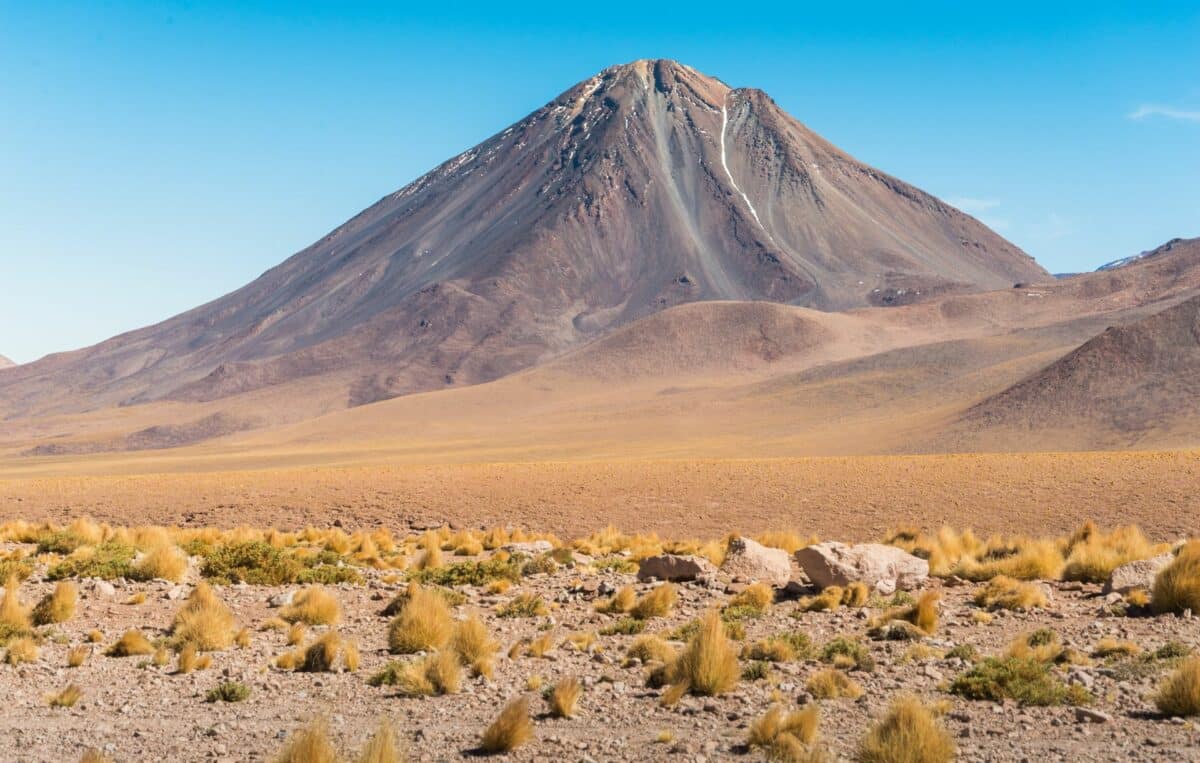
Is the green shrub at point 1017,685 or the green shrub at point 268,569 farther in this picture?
the green shrub at point 268,569

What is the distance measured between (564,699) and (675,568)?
23.1ft

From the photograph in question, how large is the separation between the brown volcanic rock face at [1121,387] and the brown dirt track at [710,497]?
2763cm

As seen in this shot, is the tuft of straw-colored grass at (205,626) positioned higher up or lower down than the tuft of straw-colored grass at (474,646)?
higher up

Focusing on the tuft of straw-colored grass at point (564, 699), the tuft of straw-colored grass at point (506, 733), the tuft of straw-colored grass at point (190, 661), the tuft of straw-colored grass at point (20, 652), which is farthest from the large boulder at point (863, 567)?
the tuft of straw-colored grass at point (20, 652)

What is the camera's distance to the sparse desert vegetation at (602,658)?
30.4 feet

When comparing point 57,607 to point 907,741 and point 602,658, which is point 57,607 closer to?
point 602,658

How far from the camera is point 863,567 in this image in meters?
15.7

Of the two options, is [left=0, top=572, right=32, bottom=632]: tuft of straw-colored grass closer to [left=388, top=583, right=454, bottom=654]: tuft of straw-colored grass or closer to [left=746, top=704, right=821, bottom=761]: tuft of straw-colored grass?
[left=388, top=583, right=454, bottom=654]: tuft of straw-colored grass

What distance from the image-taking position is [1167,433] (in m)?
55.7

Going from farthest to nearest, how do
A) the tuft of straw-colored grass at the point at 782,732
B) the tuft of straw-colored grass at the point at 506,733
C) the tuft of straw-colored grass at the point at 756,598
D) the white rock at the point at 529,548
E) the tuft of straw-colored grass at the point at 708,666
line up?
the white rock at the point at 529,548 → the tuft of straw-colored grass at the point at 756,598 → the tuft of straw-colored grass at the point at 708,666 → the tuft of straw-colored grass at the point at 506,733 → the tuft of straw-colored grass at the point at 782,732

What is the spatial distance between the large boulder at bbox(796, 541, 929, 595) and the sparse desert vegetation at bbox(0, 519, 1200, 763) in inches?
9.0

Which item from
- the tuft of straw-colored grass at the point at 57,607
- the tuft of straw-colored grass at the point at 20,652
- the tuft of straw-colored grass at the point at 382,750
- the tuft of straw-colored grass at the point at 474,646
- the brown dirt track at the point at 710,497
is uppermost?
the tuft of straw-colored grass at the point at 57,607

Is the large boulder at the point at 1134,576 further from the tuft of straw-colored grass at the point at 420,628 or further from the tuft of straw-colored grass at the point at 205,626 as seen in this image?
the tuft of straw-colored grass at the point at 205,626

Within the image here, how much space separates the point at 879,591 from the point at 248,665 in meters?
8.08
